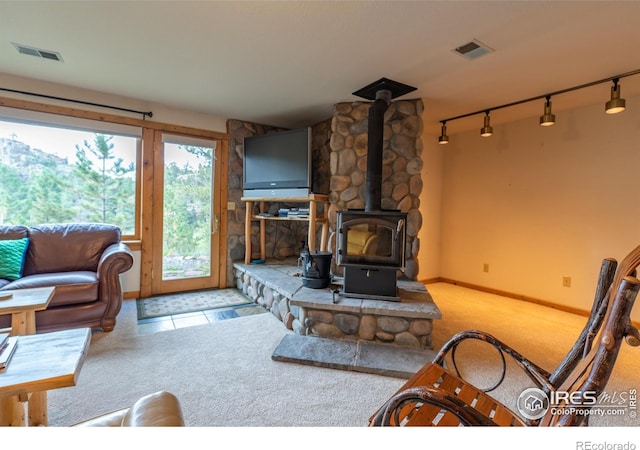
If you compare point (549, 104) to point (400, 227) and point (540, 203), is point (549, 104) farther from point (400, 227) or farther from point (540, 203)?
point (400, 227)

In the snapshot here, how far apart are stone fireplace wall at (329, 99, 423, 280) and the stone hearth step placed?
1.07 m

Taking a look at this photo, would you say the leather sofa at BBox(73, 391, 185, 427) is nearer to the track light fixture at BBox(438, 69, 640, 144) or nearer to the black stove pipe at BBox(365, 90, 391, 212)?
the black stove pipe at BBox(365, 90, 391, 212)

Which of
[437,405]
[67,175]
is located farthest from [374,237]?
[67,175]

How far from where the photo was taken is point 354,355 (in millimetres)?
2125

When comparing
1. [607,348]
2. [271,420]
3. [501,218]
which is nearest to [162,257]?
[271,420]

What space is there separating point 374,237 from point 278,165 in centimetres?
156

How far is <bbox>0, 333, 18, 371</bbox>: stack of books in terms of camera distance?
3.17ft

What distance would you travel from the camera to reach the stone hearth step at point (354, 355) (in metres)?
1.98

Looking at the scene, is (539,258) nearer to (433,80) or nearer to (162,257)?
(433,80)

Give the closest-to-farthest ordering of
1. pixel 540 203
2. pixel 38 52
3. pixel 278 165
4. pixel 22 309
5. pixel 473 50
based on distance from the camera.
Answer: pixel 22 309, pixel 473 50, pixel 38 52, pixel 278 165, pixel 540 203

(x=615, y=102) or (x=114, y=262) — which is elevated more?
(x=615, y=102)

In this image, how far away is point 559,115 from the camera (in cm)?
337

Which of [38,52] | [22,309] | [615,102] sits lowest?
[22,309]

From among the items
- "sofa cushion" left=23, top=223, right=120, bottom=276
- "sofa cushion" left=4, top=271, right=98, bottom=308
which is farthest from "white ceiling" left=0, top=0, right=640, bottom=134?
"sofa cushion" left=4, top=271, right=98, bottom=308
